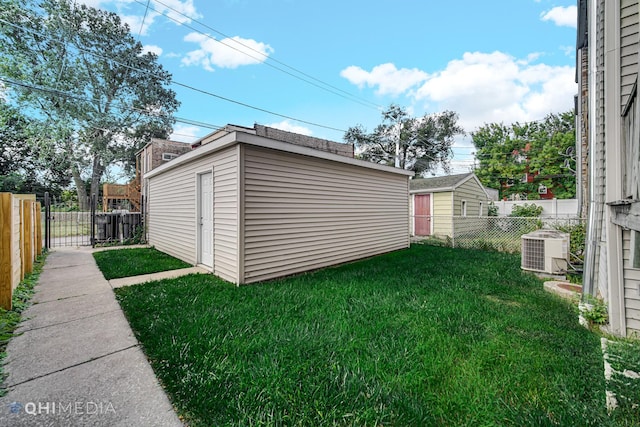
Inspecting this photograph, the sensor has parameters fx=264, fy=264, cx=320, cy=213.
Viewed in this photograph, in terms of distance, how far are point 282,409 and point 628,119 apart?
389 cm

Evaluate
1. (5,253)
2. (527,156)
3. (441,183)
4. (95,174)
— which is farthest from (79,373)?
(527,156)

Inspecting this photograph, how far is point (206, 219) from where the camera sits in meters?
5.46

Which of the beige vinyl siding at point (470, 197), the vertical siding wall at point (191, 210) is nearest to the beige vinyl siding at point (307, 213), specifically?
the vertical siding wall at point (191, 210)

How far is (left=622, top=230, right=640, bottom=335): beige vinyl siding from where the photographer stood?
2547 millimetres

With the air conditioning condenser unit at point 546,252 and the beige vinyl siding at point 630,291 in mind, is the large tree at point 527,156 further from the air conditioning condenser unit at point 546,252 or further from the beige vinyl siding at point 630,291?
the beige vinyl siding at point 630,291

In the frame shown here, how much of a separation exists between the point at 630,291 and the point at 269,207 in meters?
4.56

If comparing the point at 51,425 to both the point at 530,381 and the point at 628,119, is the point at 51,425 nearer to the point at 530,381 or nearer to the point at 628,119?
the point at 530,381

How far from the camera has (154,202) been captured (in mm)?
8492

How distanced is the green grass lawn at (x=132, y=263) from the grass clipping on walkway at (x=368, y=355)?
4.23ft

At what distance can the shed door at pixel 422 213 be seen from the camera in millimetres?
11609

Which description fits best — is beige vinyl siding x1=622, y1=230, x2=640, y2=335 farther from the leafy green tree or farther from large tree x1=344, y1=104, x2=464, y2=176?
the leafy green tree

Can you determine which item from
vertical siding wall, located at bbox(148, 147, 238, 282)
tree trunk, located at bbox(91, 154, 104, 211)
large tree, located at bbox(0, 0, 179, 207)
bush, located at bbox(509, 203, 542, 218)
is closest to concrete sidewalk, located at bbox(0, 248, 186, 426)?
vertical siding wall, located at bbox(148, 147, 238, 282)

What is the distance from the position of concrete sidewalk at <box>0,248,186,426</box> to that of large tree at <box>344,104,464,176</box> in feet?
71.8

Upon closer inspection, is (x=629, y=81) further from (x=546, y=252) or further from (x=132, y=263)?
(x=132, y=263)
